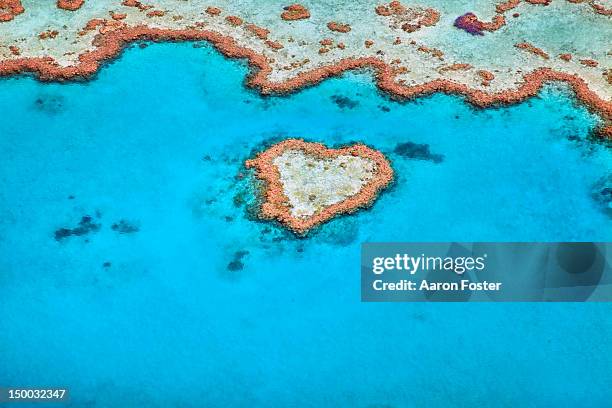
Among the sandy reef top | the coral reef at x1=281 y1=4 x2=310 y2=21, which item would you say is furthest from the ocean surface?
the coral reef at x1=281 y1=4 x2=310 y2=21

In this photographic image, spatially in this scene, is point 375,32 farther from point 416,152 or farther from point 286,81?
point 416,152

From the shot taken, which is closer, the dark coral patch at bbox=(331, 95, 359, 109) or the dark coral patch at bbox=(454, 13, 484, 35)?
the dark coral patch at bbox=(331, 95, 359, 109)

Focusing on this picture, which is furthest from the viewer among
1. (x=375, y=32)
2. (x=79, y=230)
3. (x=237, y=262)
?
(x=375, y=32)

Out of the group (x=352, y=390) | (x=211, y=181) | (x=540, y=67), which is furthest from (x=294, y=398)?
(x=540, y=67)

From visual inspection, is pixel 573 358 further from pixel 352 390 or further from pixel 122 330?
pixel 122 330

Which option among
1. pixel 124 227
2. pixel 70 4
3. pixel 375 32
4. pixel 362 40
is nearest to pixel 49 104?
pixel 70 4

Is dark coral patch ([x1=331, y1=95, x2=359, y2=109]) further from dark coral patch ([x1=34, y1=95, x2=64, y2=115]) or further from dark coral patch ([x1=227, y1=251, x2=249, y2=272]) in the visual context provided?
dark coral patch ([x1=34, y1=95, x2=64, y2=115])

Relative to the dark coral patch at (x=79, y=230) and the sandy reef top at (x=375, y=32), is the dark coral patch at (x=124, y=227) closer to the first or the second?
the dark coral patch at (x=79, y=230)
